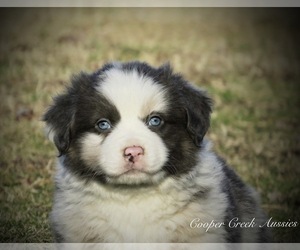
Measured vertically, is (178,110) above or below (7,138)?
above

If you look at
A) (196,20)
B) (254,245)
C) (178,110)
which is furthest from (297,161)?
(196,20)

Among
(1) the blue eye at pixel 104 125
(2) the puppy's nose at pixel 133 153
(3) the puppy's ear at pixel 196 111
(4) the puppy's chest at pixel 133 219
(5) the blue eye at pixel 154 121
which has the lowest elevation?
(4) the puppy's chest at pixel 133 219

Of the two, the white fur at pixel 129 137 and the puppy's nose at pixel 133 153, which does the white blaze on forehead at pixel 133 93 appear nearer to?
the white fur at pixel 129 137

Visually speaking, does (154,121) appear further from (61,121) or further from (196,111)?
(61,121)

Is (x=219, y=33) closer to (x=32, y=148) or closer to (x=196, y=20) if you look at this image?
(x=196, y=20)

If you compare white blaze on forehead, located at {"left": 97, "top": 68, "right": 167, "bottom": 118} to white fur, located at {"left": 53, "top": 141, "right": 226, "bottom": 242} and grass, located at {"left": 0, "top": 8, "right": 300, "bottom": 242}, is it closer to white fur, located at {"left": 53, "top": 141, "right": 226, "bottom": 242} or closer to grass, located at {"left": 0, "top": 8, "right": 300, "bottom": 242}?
white fur, located at {"left": 53, "top": 141, "right": 226, "bottom": 242}

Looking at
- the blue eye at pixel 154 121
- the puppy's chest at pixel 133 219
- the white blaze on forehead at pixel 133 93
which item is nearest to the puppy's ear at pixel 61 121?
→ the white blaze on forehead at pixel 133 93

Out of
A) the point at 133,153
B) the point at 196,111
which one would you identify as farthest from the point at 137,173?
the point at 196,111
